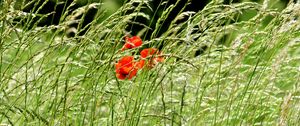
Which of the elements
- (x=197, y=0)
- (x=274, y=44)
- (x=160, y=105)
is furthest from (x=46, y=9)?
(x=274, y=44)

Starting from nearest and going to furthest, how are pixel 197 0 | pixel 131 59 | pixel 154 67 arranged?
pixel 154 67 → pixel 131 59 → pixel 197 0

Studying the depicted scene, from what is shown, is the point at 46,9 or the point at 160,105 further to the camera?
the point at 46,9

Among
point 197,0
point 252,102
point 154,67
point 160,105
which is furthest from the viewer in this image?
point 197,0

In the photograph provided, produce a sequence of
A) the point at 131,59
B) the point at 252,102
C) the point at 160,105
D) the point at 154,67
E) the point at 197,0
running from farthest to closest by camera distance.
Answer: the point at 197,0
the point at 160,105
the point at 252,102
the point at 131,59
the point at 154,67

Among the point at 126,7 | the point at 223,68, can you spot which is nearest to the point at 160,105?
the point at 223,68

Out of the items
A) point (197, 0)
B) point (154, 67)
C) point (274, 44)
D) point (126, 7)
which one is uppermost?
point (126, 7)

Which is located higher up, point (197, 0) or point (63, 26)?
point (63, 26)

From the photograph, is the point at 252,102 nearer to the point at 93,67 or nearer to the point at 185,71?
the point at 185,71

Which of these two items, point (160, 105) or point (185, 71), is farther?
point (160, 105)

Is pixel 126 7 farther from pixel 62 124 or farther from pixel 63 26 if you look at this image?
pixel 62 124
